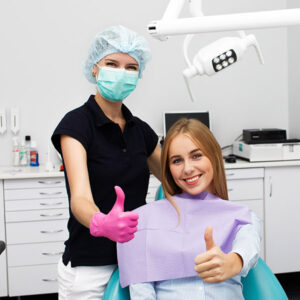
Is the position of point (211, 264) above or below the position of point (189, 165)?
below

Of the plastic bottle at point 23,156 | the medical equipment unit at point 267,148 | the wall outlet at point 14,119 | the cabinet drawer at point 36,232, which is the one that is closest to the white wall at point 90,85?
the wall outlet at point 14,119

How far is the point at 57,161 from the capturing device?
3299 mm

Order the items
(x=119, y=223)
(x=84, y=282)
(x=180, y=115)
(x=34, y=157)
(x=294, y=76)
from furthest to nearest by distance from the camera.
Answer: (x=294, y=76), (x=180, y=115), (x=34, y=157), (x=84, y=282), (x=119, y=223)

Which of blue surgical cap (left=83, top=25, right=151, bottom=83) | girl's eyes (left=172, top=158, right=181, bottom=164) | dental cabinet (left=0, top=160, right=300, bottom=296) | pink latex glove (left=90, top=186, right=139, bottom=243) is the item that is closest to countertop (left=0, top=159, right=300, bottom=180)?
dental cabinet (left=0, top=160, right=300, bottom=296)

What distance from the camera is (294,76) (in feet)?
11.8

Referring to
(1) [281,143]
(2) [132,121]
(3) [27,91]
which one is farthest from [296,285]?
(3) [27,91]

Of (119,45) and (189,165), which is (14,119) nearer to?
(119,45)

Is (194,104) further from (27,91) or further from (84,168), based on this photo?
(84,168)

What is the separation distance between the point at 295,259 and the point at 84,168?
8.15 feet

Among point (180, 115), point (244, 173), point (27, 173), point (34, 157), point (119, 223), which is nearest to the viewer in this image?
point (119, 223)

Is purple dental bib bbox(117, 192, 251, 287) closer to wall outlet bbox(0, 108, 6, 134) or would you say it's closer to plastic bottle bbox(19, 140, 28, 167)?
plastic bottle bbox(19, 140, 28, 167)

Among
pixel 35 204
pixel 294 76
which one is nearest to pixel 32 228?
pixel 35 204

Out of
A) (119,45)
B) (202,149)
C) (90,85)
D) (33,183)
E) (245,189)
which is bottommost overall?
(245,189)

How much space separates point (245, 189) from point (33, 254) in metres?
1.61
